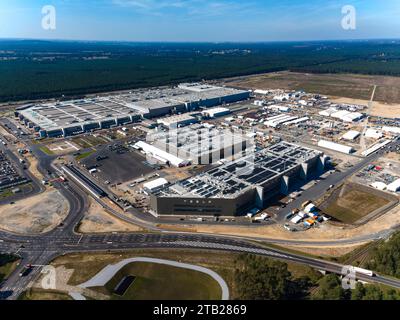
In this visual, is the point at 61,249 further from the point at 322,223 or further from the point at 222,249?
the point at 322,223

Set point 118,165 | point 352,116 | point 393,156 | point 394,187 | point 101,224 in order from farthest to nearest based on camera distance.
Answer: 1. point 352,116
2. point 393,156
3. point 118,165
4. point 394,187
5. point 101,224

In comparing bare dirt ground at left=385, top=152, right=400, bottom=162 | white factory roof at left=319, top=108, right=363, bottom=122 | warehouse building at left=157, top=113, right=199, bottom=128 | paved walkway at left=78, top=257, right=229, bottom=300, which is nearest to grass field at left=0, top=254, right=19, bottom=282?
paved walkway at left=78, top=257, right=229, bottom=300

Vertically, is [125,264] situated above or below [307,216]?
below

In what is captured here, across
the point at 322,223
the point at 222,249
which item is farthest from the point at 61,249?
the point at 322,223

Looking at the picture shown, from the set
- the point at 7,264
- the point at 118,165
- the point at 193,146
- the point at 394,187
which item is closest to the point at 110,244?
the point at 7,264

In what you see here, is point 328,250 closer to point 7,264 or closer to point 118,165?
point 7,264

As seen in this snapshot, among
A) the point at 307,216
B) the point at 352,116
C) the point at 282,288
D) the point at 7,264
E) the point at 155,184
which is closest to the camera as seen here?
the point at 282,288
